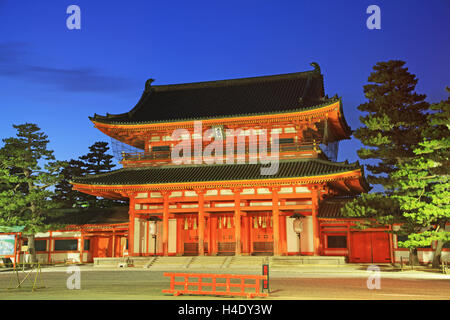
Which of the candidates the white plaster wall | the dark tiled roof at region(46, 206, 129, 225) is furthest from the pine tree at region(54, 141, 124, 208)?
the white plaster wall

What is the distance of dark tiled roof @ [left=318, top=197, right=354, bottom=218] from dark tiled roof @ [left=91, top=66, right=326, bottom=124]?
24.4ft

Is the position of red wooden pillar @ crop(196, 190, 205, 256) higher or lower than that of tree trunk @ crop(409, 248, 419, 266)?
higher

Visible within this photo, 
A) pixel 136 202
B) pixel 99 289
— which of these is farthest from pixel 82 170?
pixel 99 289

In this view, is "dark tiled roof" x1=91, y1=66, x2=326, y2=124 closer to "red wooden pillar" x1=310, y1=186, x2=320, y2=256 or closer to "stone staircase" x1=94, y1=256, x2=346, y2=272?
"red wooden pillar" x1=310, y1=186, x2=320, y2=256

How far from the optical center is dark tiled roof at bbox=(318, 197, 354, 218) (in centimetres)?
3326

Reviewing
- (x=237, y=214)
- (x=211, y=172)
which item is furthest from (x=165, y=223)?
(x=237, y=214)

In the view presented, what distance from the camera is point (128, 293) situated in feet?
57.2

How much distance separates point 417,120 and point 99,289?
71.1 feet

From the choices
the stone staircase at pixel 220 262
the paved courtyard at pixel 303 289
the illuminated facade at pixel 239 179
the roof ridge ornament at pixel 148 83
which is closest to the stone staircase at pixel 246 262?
the stone staircase at pixel 220 262

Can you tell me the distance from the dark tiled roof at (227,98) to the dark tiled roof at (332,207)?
24.4ft

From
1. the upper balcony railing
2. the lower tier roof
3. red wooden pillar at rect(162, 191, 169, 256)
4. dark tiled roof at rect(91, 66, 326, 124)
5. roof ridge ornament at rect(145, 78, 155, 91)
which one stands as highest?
roof ridge ornament at rect(145, 78, 155, 91)

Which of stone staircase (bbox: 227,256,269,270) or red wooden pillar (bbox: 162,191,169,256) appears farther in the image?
red wooden pillar (bbox: 162,191,169,256)
